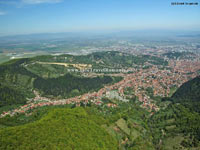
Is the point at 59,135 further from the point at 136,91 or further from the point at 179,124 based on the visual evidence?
the point at 136,91

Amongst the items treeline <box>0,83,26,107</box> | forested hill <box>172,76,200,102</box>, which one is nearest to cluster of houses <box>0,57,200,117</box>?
treeline <box>0,83,26,107</box>

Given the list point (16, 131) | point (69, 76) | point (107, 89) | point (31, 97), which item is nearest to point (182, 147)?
point (16, 131)

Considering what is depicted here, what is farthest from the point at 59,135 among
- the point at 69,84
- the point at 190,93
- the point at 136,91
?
the point at 190,93

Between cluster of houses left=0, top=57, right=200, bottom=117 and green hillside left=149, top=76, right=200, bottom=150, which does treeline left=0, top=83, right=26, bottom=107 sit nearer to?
cluster of houses left=0, top=57, right=200, bottom=117

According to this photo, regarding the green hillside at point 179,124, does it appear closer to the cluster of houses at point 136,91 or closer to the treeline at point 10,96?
the cluster of houses at point 136,91

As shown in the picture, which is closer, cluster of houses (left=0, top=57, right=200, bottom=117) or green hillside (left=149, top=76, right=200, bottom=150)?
green hillside (left=149, top=76, right=200, bottom=150)
